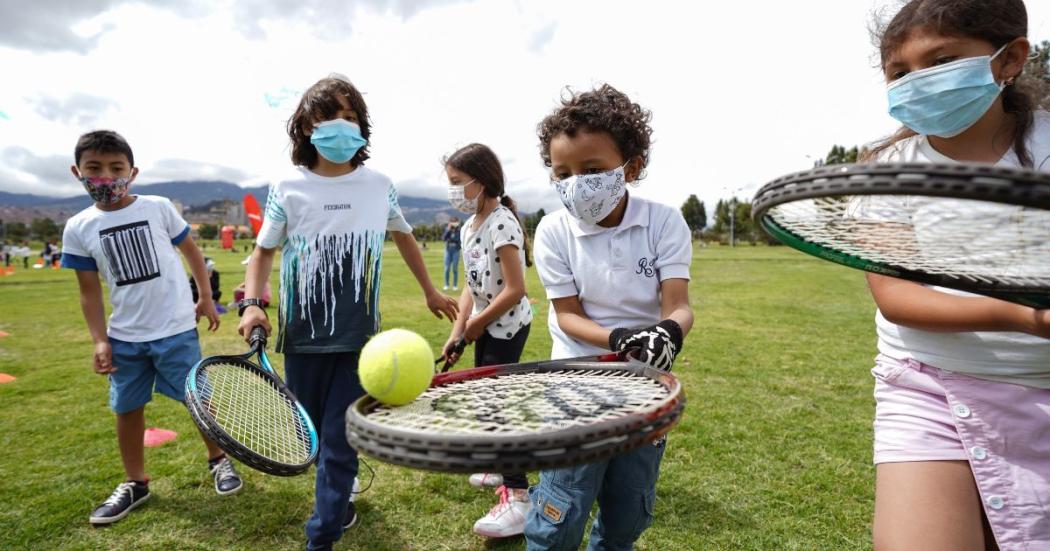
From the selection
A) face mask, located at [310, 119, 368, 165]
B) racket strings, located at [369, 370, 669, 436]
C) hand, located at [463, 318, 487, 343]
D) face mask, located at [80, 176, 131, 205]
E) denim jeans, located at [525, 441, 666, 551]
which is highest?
face mask, located at [310, 119, 368, 165]

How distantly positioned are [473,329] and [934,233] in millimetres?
2581

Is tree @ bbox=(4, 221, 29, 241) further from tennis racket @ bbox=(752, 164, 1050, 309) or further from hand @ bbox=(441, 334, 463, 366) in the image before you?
tennis racket @ bbox=(752, 164, 1050, 309)

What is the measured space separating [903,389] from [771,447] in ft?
10.1

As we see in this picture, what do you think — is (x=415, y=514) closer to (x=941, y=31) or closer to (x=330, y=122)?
(x=330, y=122)

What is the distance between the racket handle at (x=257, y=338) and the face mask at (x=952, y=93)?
279 centimetres

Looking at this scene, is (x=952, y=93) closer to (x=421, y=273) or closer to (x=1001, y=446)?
(x=1001, y=446)

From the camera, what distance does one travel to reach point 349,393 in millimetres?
3121

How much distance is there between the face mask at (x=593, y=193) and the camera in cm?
250

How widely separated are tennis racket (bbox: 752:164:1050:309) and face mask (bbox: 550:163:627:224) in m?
0.88

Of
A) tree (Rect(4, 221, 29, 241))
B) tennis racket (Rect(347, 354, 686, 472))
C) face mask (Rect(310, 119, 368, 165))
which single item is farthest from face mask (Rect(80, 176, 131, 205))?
tree (Rect(4, 221, 29, 241))

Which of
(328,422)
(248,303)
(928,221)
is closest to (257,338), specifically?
(248,303)

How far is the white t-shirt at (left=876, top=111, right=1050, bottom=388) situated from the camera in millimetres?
1719

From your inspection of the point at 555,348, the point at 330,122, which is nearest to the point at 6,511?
the point at 330,122

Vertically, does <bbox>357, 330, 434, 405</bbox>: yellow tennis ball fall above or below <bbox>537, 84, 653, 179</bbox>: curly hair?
below
